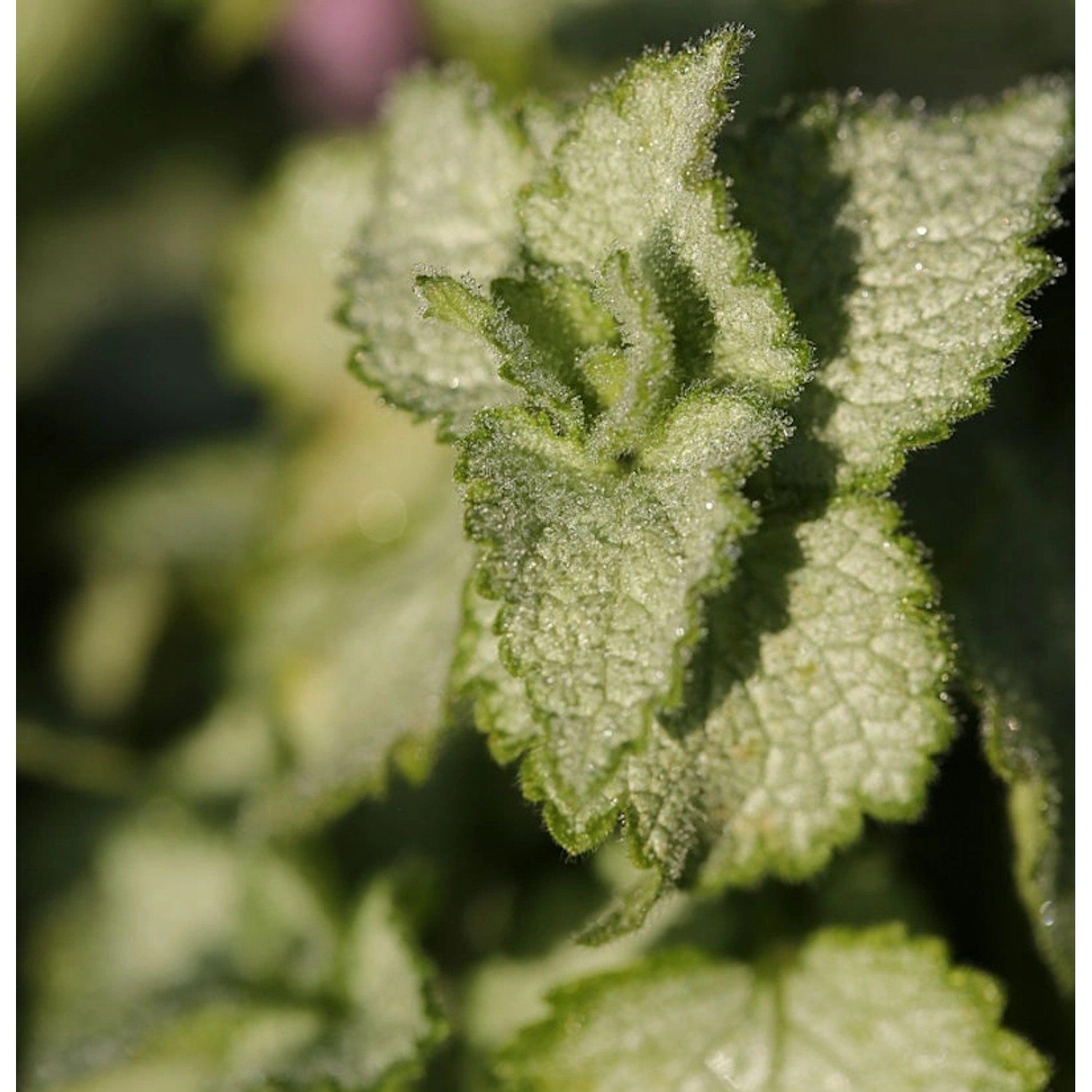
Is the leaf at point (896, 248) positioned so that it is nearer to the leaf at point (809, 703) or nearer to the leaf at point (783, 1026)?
the leaf at point (809, 703)

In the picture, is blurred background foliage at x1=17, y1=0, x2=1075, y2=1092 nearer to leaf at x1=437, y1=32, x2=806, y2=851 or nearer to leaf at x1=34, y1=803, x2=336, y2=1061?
leaf at x1=34, y1=803, x2=336, y2=1061

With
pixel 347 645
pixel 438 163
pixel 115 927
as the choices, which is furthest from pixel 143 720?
pixel 438 163

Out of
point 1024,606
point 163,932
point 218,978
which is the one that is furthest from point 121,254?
point 1024,606

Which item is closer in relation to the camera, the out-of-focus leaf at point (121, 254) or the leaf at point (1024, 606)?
the leaf at point (1024, 606)

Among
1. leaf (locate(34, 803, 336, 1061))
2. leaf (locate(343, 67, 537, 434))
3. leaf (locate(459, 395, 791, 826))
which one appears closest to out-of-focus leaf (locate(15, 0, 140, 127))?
leaf (locate(343, 67, 537, 434))

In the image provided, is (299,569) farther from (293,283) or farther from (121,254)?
(121,254)

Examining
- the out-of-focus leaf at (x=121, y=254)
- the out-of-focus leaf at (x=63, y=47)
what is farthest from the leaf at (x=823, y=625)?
the out-of-focus leaf at (x=63, y=47)
